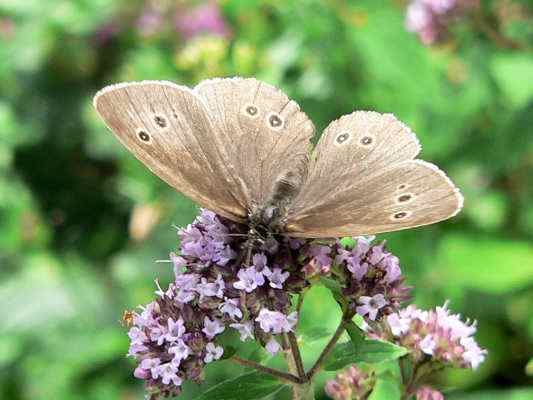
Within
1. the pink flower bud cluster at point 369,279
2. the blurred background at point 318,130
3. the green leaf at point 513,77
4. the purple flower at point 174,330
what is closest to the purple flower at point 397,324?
the pink flower bud cluster at point 369,279

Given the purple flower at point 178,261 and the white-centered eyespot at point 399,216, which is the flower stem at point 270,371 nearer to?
the purple flower at point 178,261

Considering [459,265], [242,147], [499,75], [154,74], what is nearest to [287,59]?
[154,74]

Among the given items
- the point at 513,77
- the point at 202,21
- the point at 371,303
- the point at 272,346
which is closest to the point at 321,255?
the point at 371,303

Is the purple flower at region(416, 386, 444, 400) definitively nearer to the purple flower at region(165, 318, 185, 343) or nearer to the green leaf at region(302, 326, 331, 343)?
the green leaf at region(302, 326, 331, 343)

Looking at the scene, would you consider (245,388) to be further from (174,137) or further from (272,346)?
(174,137)

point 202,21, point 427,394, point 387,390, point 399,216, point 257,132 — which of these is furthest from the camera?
point 202,21

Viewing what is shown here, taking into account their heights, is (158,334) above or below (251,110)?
below
